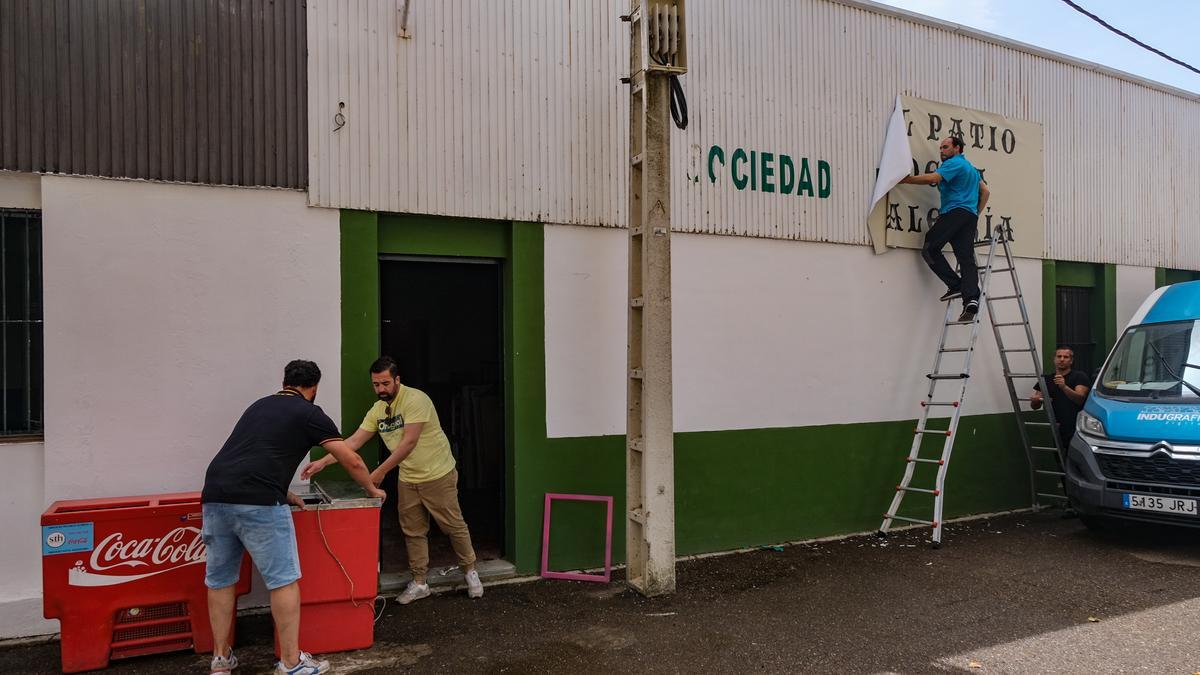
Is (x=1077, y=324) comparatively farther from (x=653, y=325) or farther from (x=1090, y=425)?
(x=653, y=325)

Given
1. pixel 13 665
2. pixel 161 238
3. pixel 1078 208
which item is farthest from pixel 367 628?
pixel 1078 208

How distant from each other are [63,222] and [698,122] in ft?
16.5

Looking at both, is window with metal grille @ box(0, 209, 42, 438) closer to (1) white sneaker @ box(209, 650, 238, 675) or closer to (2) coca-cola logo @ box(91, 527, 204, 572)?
(2) coca-cola logo @ box(91, 527, 204, 572)

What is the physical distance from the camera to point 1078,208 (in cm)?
1020

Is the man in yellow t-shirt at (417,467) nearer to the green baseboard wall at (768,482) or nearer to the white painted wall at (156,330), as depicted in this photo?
the white painted wall at (156,330)

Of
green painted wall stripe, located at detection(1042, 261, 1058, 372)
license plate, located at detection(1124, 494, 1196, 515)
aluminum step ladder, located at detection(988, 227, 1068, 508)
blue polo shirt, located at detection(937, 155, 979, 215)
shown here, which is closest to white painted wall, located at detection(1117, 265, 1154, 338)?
green painted wall stripe, located at detection(1042, 261, 1058, 372)

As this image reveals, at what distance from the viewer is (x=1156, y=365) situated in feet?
26.1

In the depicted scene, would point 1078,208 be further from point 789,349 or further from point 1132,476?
point 789,349

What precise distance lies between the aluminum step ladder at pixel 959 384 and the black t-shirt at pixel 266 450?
5770 mm

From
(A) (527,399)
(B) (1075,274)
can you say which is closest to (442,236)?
(A) (527,399)

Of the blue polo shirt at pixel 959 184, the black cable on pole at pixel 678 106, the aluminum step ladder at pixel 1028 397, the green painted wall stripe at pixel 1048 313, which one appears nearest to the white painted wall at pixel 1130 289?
the green painted wall stripe at pixel 1048 313

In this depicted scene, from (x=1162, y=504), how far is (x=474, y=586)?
594 centimetres

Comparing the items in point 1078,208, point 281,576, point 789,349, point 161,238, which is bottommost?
point 281,576

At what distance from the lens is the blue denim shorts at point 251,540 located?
14.6ft
